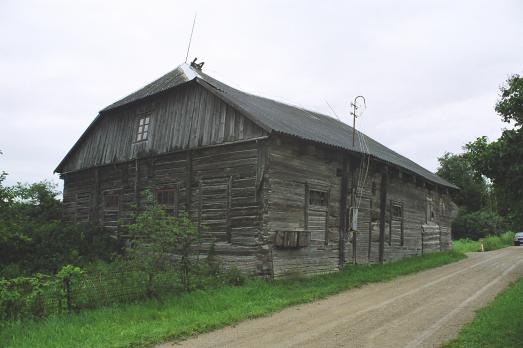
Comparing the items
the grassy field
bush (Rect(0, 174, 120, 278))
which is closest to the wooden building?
bush (Rect(0, 174, 120, 278))

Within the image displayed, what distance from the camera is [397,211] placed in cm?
2088

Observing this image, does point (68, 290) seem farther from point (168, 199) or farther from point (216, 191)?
point (168, 199)

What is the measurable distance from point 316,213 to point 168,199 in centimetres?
541

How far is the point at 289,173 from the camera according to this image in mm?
14273

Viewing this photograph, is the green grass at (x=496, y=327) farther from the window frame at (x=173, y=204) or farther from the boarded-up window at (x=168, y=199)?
the boarded-up window at (x=168, y=199)

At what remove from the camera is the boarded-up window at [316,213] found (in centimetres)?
1482

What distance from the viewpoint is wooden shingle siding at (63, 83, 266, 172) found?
14.8 meters

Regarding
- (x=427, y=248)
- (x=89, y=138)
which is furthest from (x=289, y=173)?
(x=427, y=248)

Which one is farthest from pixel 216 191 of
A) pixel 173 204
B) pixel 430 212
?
pixel 430 212

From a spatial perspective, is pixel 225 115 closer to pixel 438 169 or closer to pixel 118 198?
pixel 118 198

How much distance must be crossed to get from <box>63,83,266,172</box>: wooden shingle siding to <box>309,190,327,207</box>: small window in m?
2.96

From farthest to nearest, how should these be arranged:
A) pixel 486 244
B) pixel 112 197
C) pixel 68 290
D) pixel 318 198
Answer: pixel 486 244 < pixel 112 197 < pixel 318 198 < pixel 68 290

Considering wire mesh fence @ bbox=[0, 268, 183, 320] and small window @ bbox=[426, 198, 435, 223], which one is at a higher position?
small window @ bbox=[426, 198, 435, 223]

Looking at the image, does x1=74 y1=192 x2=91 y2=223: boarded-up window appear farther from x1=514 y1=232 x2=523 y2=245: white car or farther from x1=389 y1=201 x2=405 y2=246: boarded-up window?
x1=514 y1=232 x2=523 y2=245: white car
